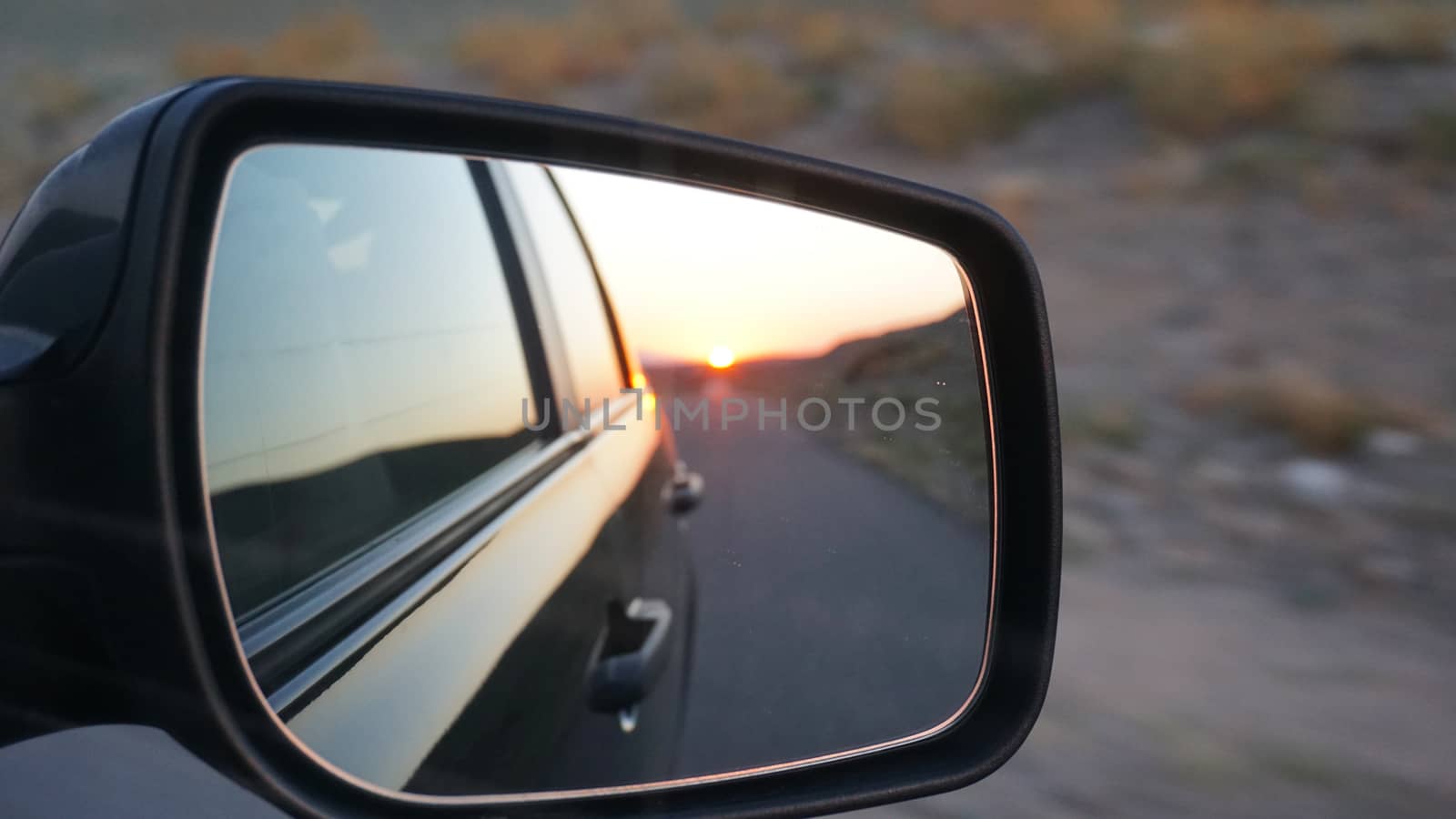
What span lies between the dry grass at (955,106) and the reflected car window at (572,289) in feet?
48.6

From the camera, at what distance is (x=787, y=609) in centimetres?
182

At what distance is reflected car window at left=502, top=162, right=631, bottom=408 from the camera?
2.02m

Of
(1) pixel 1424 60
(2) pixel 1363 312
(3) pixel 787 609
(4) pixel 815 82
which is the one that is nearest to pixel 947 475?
(3) pixel 787 609

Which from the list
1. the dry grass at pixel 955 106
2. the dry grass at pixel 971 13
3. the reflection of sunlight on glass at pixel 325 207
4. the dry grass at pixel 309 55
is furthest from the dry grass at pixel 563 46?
the reflection of sunlight on glass at pixel 325 207

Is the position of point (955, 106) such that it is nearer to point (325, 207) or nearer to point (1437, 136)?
point (1437, 136)

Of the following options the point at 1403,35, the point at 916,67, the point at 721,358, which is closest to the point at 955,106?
the point at 916,67

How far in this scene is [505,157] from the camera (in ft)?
5.56

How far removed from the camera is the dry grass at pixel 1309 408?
7.99 m

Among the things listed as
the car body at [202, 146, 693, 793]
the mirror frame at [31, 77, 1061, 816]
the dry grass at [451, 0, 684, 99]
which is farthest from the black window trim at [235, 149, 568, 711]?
the dry grass at [451, 0, 684, 99]

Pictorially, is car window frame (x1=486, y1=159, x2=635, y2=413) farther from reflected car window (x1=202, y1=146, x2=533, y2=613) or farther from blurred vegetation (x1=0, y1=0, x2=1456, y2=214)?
blurred vegetation (x1=0, y1=0, x2=1456, y2=214)

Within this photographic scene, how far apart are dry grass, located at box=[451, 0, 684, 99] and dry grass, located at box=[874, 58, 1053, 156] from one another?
21.0 feet

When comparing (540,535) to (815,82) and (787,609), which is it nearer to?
(787,609)

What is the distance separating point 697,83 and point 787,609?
19047 mm

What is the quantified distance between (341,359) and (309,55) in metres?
27.9
